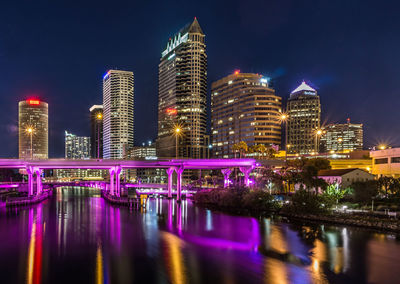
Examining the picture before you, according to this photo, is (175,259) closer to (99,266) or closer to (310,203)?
A: (99,266)

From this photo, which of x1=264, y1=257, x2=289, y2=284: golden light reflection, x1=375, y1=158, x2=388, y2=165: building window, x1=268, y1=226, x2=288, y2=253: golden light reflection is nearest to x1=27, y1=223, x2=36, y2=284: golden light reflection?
x1=264, y1=257, x2=289, y2=284: golden light reflection

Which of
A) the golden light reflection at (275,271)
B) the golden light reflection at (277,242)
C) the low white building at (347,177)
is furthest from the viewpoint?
the low white building at (347,177)

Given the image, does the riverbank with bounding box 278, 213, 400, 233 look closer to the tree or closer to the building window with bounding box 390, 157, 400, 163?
the tree

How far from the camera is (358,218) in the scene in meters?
49.0

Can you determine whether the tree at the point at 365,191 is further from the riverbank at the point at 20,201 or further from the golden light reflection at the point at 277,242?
the riverbank at the point at 20,201

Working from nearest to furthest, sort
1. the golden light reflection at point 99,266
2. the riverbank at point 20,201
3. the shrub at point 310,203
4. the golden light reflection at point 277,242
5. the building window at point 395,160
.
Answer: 1. the golden light reflection at point 99,266
2. the golden light reflection at point 277,242
3. the shrub at point 310,203
4. the building window at point 395,160
5. the riverbank at point 20,201

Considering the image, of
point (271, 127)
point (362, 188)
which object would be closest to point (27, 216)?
point (362, 188)

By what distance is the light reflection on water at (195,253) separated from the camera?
91.7 feet

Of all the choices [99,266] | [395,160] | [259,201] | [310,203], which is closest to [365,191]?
[310,203]

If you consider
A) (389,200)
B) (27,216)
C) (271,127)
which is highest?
(271,127)

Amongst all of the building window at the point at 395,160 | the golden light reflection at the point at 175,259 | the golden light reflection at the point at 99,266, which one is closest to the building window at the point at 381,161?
the building window at the point at 395,160

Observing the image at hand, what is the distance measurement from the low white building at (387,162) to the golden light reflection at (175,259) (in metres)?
64.1

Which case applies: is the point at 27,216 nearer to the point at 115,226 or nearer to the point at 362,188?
the point at 115,226

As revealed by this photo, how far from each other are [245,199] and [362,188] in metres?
23.1
